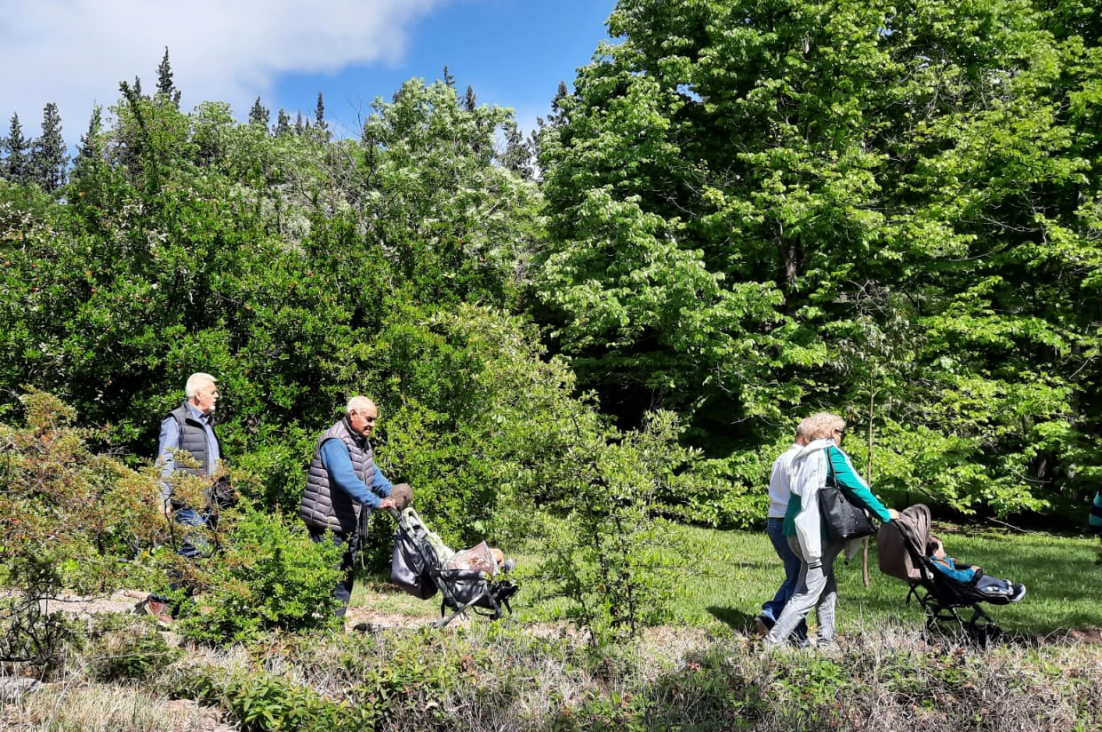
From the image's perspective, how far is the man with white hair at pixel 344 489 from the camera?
5.28 m

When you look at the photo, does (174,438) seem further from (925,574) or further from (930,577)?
(930,577)

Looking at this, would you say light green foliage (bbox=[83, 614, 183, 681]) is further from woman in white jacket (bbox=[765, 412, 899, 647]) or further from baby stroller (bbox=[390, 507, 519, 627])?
woman in white jacket (bbox=[765, 412, 899, 647])

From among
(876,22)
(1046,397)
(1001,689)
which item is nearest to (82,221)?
(1001,689)

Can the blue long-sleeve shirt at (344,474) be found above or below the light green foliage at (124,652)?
above

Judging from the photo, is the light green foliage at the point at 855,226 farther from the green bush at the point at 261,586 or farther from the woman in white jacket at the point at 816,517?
the green bush at the point at 261,586

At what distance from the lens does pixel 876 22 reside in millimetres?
14547

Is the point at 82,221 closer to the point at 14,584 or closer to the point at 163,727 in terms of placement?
the point at 14,584

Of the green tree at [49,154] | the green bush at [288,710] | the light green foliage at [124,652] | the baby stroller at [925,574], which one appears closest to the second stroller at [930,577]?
the baby stroller at [925,574]

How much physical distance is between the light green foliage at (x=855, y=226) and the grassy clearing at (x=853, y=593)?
2.58m

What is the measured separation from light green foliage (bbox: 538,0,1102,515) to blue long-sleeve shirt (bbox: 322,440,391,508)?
29.2ft

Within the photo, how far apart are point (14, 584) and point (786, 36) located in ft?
50.8

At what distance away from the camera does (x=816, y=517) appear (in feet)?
16.8

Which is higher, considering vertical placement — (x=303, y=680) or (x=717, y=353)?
(x=717, y=353)

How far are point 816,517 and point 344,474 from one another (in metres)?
3.21
